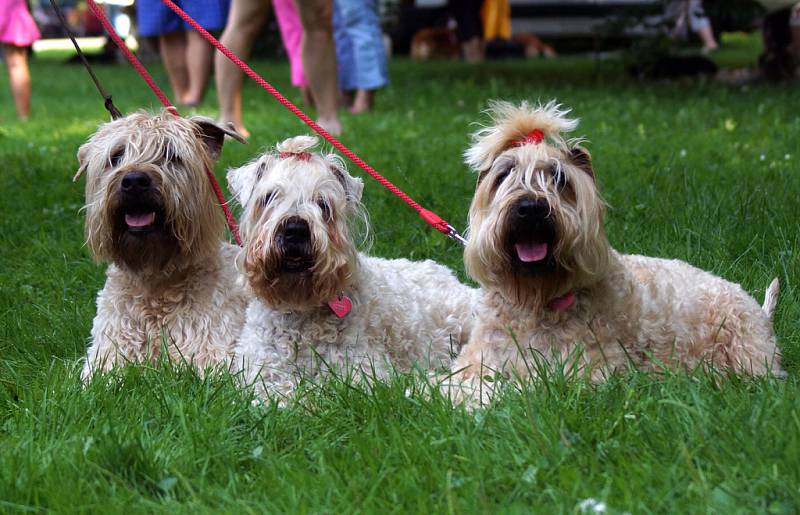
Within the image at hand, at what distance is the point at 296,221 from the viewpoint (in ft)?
13.8

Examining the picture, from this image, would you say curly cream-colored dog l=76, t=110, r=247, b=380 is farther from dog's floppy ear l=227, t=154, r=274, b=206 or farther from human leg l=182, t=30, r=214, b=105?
human leg l=182, t=30, r=214, b=105

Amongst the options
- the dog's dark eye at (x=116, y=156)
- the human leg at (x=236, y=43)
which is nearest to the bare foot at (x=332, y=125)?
the human leg at (x=236, y=43)

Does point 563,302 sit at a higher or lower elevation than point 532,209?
lower

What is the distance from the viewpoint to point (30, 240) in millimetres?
6863

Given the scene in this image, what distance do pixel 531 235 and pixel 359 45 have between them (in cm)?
848

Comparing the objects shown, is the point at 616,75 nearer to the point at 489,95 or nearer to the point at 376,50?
the point at 489,95

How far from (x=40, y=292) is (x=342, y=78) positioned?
277 inches

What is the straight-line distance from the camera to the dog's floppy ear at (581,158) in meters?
4.29

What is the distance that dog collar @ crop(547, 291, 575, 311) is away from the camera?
169 inches

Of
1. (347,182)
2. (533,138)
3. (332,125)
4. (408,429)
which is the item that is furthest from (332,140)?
(332,125)

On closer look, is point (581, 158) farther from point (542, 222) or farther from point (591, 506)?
point (591, 506)

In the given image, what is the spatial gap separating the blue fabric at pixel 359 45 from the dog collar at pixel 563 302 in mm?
8043

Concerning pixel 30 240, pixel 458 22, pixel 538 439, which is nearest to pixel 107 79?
pixel 458 22

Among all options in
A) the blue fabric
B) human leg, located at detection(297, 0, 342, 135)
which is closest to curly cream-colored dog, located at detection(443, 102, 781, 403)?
human leg, located at detection(297, 0, 342, 135)
